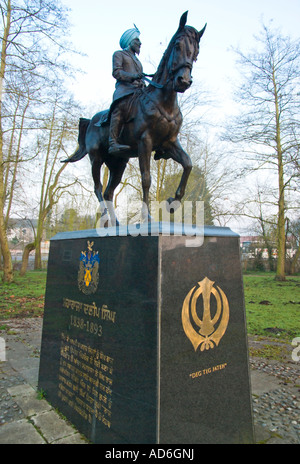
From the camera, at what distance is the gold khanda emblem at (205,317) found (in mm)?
2197

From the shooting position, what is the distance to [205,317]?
2316 mm

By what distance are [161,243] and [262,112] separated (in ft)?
54.5

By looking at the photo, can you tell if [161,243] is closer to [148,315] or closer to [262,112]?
[148,315]

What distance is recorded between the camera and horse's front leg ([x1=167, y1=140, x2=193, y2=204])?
325 cm

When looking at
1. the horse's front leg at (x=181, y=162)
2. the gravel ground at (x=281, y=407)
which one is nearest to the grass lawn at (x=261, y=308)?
the gravel ground at (x=281, y=407)

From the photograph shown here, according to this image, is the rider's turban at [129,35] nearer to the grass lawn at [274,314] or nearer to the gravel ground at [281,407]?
the gravel ground at [281,407]

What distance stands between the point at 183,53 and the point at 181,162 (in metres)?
1.04

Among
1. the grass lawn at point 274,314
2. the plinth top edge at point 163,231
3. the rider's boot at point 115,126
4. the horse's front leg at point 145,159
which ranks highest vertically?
the rider's boot at point 115,126

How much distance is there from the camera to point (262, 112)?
16109 mm

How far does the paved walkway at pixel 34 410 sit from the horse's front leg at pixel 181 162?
Answer: 2392 mm

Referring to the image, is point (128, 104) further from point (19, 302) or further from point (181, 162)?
point (19, 302)

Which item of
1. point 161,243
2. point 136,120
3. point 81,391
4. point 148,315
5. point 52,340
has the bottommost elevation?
point 81,391

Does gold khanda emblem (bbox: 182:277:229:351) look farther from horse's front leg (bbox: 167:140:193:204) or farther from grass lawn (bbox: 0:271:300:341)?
grass lawn (bbox: 0:271:300:341)
